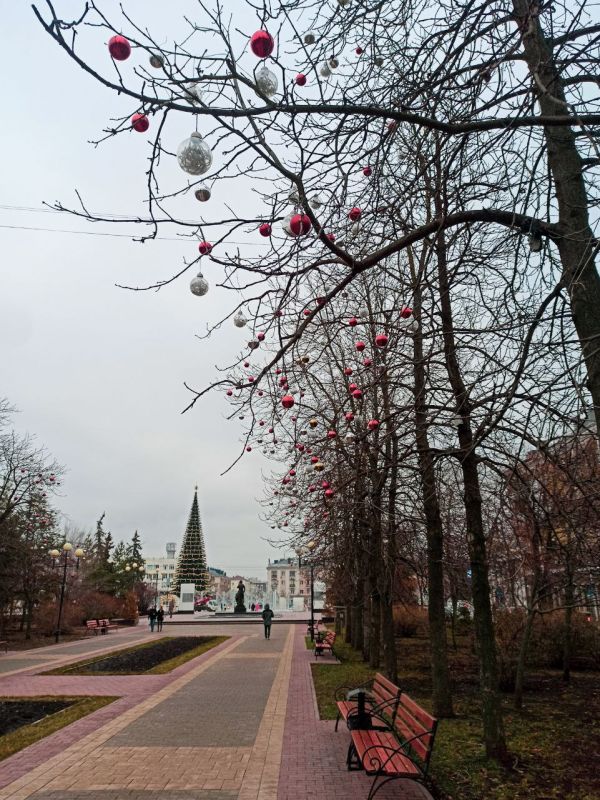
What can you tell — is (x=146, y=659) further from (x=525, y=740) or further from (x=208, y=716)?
(x=525, y=740)

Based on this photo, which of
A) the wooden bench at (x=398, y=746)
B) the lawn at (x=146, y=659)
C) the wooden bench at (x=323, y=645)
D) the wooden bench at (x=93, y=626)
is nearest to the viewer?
the wooden bench at (x=398, y=746)

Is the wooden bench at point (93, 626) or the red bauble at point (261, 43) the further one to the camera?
the wooden bench at point (93, 626)

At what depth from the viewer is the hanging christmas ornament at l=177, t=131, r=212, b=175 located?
3172 mm

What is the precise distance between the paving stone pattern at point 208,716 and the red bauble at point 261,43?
7.76m

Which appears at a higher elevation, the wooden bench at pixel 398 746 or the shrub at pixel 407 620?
the wooden bench at pixel 398 746

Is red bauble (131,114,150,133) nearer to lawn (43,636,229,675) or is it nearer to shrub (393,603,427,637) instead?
lawn (43,636,229,675)

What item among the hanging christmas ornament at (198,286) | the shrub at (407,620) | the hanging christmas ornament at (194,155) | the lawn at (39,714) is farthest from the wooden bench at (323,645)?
the hanging christmas ornament at (194,155)

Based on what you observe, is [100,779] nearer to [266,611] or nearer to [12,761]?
[12,761]

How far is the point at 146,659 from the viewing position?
18.1 m

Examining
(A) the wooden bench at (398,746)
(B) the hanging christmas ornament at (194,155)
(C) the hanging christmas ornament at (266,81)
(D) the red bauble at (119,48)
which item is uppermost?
(C) the hanging christmas ornament at (266,81)

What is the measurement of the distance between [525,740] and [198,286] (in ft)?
24.8

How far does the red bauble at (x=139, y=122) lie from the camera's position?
3115 millimetres

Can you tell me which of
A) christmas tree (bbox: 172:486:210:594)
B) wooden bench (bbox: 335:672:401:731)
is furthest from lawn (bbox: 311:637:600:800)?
christmas tree (bbox: 172:486:210:594)

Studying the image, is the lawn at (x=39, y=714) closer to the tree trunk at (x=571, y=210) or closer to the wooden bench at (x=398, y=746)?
the wooden bench at (x=398, y=746)
